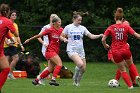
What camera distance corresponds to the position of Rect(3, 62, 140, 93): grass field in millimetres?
14688

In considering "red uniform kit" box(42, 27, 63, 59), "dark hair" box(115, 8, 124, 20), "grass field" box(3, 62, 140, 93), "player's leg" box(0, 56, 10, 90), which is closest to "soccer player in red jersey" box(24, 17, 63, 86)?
"red uniform kit" box(42, 27, 63, 59)

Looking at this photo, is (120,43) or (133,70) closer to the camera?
(120,43)

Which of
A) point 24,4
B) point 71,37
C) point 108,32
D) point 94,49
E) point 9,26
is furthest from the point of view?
point 24,4

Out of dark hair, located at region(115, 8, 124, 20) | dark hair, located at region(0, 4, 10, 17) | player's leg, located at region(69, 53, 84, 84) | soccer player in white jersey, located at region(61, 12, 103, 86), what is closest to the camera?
dark hair, located at region(0, 4, 10, 17)

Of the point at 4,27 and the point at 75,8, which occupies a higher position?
the point at 4,27

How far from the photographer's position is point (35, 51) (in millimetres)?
30609

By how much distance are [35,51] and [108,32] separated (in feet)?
50.7

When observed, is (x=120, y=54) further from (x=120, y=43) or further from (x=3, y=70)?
(x=3, y=70)

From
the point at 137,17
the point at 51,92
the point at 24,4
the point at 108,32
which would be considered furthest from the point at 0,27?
the point at 24,4

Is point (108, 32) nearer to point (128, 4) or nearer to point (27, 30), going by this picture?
point (27, 30)

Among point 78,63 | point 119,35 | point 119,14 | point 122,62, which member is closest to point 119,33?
point 119,35

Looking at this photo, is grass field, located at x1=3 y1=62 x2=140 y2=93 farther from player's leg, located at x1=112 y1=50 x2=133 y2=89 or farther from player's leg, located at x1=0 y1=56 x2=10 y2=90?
player's leg, located at x1=0 y1=56 x2=10 y2=90

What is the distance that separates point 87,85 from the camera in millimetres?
17109

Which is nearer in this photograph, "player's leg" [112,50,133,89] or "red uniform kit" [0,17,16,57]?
"red uniform kit" [0,17,16,57]
